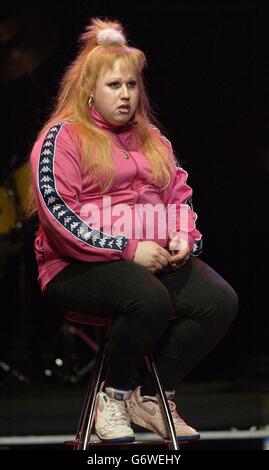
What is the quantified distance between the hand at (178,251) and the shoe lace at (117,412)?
1.10 ft

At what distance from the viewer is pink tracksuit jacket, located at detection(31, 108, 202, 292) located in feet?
6.77

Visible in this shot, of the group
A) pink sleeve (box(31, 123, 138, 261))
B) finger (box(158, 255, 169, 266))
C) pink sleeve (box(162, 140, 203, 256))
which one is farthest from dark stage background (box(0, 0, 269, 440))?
finger (box(158, 255, 169, 266))

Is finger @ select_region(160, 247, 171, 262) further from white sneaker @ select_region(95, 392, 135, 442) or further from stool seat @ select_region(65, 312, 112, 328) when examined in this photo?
white sneaker @ select_region(95, 392, 135, 442)

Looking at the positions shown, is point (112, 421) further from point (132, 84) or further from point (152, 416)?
point (132, 84)

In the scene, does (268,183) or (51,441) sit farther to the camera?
(268,183)

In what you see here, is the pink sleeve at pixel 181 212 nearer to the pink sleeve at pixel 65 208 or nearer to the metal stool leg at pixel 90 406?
the pink sleeve at pixel 65 208

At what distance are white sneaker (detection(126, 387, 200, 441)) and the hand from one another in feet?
1.05

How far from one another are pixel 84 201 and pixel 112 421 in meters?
0.50

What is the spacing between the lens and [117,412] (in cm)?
205

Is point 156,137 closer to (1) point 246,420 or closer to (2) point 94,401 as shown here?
(2) point 94,401

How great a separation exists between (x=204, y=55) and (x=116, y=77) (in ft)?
5.71

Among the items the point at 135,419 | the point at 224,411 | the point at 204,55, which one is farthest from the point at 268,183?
the point at 135,419

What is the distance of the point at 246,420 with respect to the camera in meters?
3.26

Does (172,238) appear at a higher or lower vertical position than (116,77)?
lower
